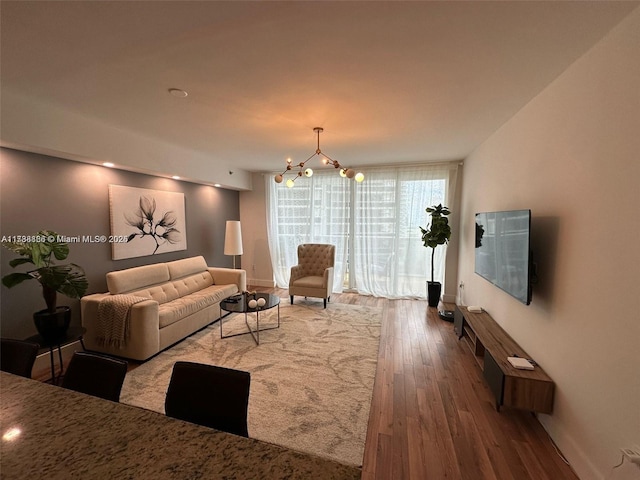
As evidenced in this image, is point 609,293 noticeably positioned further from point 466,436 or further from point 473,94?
point 473,94

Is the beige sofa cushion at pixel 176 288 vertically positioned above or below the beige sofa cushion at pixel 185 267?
below

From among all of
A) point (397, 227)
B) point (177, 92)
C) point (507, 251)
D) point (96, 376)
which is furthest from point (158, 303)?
point (397, 227)

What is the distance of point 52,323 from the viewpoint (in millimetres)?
2348

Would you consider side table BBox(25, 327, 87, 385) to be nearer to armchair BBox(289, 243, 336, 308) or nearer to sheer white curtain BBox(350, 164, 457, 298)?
armchair BBox(289, 243, 336, 308)

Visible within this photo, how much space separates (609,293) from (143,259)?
468 centimetres

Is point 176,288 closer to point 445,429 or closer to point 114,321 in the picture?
point 114,321

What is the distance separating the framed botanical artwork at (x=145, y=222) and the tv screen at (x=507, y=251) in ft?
14.2

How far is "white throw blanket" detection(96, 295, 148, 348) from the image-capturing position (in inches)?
107

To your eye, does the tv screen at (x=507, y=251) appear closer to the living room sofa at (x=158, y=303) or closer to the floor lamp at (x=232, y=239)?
the living room sofa at (x=158, y=303)

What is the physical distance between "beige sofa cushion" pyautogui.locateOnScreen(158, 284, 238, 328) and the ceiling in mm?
2108

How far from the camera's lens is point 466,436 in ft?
6.17

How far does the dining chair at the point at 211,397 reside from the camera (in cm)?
108

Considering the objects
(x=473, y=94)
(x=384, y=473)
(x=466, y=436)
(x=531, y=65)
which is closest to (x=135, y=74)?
(x=473, y=94)

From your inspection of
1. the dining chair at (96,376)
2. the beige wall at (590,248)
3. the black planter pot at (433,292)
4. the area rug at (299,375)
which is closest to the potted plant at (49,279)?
the area rug at (299,375)
